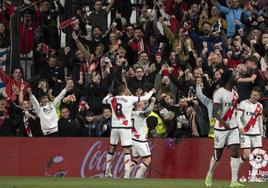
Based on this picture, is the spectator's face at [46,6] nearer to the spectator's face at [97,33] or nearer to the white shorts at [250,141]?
the spectator's face at [97,33]

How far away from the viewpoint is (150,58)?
2764 cm

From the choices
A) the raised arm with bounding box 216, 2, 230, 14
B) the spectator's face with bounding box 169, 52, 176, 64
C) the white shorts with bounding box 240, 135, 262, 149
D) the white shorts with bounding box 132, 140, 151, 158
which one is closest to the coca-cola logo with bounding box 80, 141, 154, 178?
the white shorts with bounding box 132, 140, 151, 158

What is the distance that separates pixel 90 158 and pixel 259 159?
14.8 feet

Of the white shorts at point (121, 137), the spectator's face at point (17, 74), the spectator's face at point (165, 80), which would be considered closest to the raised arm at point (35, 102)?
the spectator's face at point (17, 74)

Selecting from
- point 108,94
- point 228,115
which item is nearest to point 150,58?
point 108,94

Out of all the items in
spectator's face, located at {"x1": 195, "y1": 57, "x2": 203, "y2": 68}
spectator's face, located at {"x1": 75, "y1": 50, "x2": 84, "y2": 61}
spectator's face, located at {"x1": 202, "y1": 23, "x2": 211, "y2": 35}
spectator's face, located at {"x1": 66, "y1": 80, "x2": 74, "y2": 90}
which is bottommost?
spectator's face, located at {"x1": 66, "y1": 80, "x2": 74, "y2": 90}

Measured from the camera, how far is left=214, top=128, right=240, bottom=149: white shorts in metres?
21.2

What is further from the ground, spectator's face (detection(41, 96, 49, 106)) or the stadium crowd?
the stadium crowd

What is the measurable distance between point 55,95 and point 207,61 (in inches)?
166

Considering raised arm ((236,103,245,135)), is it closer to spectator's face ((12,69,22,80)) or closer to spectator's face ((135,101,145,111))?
spectator's face ((135,101,145,111))

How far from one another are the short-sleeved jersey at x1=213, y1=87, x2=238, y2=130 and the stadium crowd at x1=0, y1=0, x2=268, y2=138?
9.50 feet

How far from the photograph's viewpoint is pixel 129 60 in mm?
27844

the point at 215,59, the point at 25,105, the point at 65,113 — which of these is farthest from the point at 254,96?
the point at 25,105

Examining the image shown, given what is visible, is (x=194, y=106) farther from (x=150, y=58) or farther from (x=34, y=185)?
(x=34, y=185)
